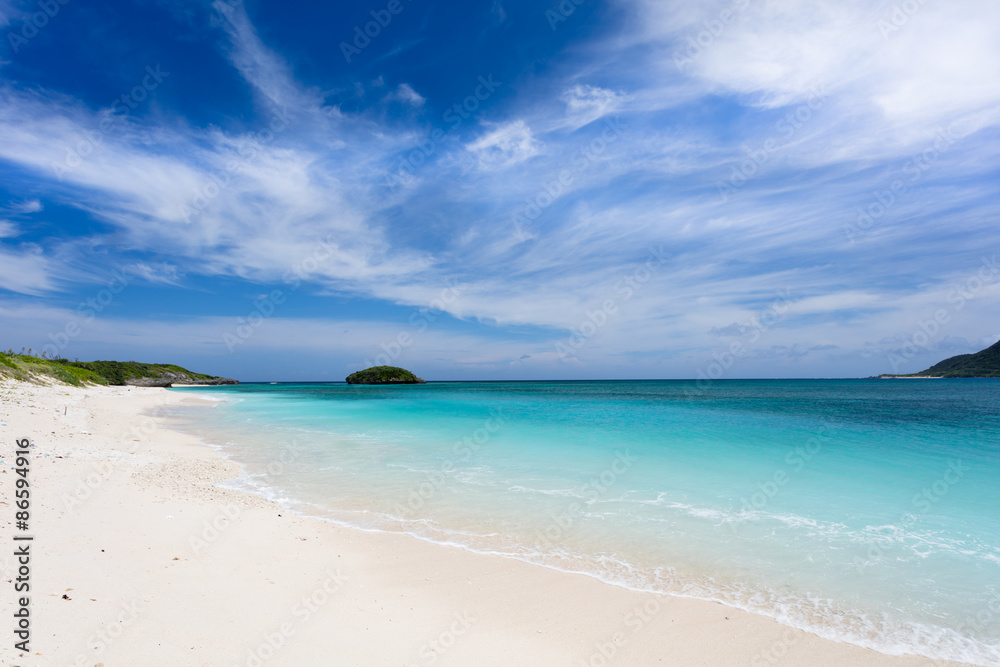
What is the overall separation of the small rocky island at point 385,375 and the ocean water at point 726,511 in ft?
421

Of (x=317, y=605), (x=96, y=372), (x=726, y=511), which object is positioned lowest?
(x=726, y=511)

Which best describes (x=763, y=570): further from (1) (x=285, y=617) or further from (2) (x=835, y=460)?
(2) (x=835, y=460)

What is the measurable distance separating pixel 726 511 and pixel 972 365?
19222 cm

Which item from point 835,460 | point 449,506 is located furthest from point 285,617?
point 835,460

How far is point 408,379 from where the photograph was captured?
479 feet

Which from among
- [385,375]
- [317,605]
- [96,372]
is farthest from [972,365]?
[96,372]

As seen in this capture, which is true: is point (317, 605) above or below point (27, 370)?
below

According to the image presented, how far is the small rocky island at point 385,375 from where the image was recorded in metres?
144

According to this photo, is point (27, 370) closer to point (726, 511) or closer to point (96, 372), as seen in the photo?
point (726, 511)

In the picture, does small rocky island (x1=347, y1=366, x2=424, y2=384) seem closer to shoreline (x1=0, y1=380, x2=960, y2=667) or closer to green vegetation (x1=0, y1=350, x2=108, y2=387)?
green vegetation (x1=0, y1=350, x2=108, y2=387)

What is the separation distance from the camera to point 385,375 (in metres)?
144

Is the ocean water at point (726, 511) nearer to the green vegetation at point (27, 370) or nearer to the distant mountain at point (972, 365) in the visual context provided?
the green vegetation at point (27, 370)

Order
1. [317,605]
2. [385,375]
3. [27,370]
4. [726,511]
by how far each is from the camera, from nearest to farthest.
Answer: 1. [317,605]
2. [726,511]
3. [27,370]
4. [385,375]

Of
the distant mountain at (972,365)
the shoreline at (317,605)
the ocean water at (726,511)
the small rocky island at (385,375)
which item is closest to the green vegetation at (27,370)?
the ocean water at (726,511)
